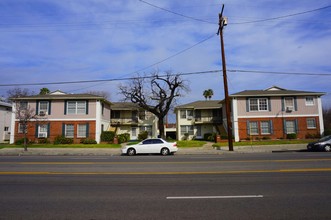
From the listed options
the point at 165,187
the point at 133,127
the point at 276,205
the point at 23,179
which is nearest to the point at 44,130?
the point at 133,127

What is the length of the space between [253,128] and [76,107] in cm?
2335

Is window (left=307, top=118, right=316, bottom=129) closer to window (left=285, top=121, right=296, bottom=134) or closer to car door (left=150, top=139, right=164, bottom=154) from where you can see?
window (left=285, top=121, right=296, bottom=134)

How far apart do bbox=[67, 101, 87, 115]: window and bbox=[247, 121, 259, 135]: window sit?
21.5 meters

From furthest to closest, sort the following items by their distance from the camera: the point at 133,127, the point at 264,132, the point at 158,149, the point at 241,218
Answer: the point at 133,127 → the point at 264,132 → the point at 158,149 → the point at 241,218

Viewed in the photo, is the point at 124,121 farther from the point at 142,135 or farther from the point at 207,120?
the point at 207,120

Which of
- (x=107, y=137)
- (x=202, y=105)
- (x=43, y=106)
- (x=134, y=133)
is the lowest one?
(x=107, y=137)

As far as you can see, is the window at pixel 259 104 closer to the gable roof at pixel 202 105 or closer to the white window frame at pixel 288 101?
the white window frame at pixel 288 101

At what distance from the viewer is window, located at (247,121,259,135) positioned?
34.2 meters

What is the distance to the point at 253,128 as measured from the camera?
34.3m

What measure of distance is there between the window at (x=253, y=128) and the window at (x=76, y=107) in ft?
70.6

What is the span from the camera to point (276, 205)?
5.73 metres

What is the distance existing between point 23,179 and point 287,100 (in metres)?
33.2

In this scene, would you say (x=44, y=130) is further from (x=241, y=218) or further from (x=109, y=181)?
(x=241, y=218)

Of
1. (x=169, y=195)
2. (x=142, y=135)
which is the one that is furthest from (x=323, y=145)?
(x=142, y=135)
